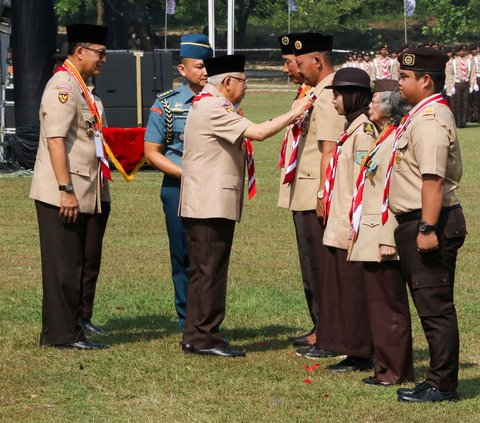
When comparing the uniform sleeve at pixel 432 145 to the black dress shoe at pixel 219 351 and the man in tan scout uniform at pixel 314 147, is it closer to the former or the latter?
the man in tan scout uniform at pixel 314 147

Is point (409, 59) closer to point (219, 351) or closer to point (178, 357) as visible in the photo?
point (219, 351)

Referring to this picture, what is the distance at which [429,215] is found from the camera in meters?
6.88

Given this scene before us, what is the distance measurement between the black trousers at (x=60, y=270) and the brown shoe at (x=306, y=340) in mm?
1420

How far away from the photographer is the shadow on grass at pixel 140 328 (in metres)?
9.38

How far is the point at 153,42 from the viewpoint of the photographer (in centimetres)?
6338

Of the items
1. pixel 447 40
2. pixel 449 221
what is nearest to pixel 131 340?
pixel 449 221

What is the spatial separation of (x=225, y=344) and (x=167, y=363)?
451mm

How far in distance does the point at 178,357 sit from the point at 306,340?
916mm

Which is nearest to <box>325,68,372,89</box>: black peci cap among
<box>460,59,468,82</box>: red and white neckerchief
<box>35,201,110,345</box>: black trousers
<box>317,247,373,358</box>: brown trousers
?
<box>317,247,373,358</box>: brown trousers

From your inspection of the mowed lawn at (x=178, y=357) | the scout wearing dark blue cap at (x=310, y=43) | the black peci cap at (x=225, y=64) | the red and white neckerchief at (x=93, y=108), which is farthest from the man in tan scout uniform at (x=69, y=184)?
the scout wearing dark blue cap at (x=310, y=43)

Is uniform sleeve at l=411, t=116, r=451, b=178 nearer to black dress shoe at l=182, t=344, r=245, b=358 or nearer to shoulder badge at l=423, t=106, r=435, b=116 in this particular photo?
shoulder badge at l=423, t=106, r=435, b=116

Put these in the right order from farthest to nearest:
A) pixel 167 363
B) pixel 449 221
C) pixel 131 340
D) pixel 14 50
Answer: pixel 14 50 < pixel 131 340 < pixel 167 363 < pixel 449 221

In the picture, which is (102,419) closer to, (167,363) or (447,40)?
(167,363)

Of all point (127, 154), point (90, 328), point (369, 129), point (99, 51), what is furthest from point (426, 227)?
point (127, 154)
